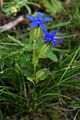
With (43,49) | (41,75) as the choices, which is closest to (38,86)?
(41,75)

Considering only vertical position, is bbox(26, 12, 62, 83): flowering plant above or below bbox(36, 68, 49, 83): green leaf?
above

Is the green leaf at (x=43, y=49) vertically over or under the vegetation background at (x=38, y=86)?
over

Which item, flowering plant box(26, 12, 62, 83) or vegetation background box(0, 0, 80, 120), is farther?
vegetation background box(0, 0, 80, 120)

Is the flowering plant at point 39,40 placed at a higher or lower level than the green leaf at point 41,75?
higher

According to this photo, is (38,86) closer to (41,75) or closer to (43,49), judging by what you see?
(41,75)

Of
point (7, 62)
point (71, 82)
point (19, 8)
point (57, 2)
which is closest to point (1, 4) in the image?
point (19, 8)

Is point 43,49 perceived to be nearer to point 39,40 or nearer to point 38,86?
point 39,40

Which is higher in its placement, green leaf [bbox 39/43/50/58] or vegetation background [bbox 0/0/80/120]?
green leaf [bbox 39/43/50/58]

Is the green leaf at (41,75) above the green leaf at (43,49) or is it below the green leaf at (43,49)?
below

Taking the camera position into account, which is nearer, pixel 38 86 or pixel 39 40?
pixel 39 40

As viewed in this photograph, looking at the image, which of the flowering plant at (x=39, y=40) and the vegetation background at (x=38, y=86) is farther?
the vegetation background at (x=38, y=86)

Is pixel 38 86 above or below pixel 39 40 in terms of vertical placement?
below
